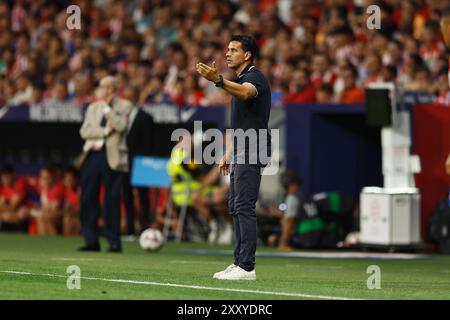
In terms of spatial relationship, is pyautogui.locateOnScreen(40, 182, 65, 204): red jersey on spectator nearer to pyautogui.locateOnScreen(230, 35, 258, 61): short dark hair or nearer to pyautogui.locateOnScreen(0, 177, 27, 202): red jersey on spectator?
pyautogui.locateOnScreen(0, 177, 27, 202): red jersey on spectator

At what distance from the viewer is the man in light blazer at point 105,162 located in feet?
56.5

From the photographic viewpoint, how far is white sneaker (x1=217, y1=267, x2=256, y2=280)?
11930mm

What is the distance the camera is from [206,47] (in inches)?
947

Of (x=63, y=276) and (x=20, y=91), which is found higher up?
Result: (x=20, y=91)

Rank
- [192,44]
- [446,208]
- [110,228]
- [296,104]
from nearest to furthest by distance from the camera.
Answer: [110,228] < [446,208] < [296,104] < [192,44]

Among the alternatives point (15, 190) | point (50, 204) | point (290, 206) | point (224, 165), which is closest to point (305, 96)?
point (290, 206)

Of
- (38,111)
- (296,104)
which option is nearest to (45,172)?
(38,111)

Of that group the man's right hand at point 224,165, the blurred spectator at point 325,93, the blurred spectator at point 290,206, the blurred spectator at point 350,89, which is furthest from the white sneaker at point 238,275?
the blurred spectator at point 325,93

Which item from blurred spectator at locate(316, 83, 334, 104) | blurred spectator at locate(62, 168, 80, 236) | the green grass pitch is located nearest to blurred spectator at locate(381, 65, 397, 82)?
blurred spectator at locate(316, 83, 334, 104)

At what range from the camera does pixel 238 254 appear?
39.8 feet

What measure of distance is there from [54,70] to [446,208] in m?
10.1

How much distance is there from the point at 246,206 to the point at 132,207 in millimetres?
9104

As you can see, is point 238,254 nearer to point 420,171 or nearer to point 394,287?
point 394,287

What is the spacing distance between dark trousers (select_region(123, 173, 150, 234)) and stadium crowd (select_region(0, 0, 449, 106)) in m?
1.79
